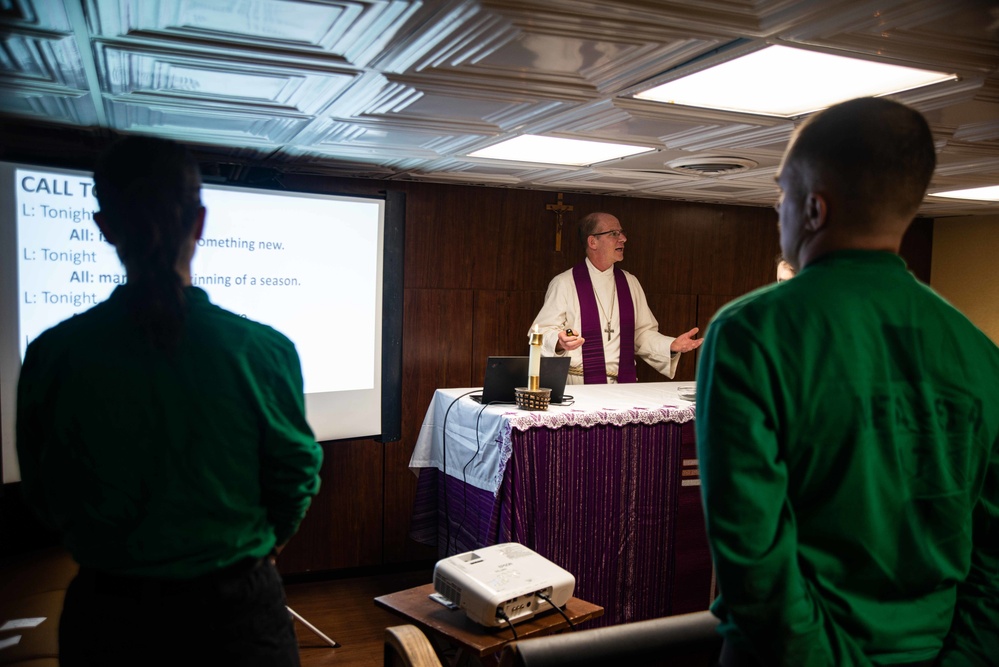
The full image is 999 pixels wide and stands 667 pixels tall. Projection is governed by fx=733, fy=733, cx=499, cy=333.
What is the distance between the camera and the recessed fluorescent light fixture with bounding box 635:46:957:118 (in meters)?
2.05

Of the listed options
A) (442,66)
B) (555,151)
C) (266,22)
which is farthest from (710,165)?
(266,22)

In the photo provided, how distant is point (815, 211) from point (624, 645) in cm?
75

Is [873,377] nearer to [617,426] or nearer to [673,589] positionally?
[617,426]

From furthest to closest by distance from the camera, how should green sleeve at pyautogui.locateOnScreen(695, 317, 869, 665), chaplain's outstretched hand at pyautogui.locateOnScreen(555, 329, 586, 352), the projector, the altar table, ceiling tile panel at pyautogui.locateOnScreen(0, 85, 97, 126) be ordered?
chaplain's outstretched hand at pyautogui.locateOnScreen(555, 329, 586, 352)
the altar table
ceiling tile panel at pyautogui.locateOnScreen(0, 85, 97, 126)
the projector
green sleeve at pyautogui.locateOnScreen(695, 317, 869, 665)

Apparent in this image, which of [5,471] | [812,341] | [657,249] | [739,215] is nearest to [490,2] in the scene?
[812,341]

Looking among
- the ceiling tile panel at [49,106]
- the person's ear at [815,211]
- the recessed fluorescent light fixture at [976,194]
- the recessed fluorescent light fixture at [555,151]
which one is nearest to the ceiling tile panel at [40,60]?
the ceiling tile panel at [49,106]

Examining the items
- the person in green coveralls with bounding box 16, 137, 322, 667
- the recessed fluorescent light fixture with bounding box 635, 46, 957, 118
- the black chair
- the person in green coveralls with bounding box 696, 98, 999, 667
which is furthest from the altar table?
the person in green coveralls with bounding box 696, 98, 999, 667

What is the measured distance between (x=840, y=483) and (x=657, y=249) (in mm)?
4393

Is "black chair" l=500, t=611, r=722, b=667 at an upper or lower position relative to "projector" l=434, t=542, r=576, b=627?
upper

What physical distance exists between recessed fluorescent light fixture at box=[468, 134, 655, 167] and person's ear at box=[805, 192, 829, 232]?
7.26ft

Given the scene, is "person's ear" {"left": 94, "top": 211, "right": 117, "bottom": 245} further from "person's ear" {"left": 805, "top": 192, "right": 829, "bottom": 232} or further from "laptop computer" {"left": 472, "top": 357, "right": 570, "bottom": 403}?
"laptop computer" {"left": 472, "top": 357, "right": 570, "bottom": 403}

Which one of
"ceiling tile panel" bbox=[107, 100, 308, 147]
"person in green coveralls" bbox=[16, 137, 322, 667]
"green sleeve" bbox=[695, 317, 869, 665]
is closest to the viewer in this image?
"green sleeve" bbox=[695, 317, 869, 665]

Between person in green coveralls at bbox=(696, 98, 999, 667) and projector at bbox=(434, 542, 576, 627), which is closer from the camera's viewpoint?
person in green coveralls at bbox=(696, 98, 999, 667)

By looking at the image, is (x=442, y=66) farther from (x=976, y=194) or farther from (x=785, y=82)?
(x=976, y=194)
